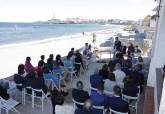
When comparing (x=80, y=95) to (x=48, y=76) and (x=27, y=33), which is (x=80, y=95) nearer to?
(x=48, y=76)

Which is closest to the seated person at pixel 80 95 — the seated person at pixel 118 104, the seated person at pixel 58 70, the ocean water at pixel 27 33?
the seated person at pixel 118 104

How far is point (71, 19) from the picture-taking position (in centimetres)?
13988

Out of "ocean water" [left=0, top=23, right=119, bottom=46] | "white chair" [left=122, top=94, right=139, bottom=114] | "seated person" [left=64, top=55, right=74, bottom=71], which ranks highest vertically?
"seated person" [left=64, top=55, right=74, bottom=71]

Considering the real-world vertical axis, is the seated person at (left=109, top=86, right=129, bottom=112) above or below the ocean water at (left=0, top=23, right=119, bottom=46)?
above

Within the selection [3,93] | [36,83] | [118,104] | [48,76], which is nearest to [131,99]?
[118,104]

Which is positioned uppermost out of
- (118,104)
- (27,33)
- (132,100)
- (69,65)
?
(118,104)

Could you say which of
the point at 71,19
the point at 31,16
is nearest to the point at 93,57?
the point at 31,16

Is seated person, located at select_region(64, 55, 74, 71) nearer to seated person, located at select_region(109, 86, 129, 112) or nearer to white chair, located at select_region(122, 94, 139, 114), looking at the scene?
white chair, located at select_region(122, 94, 139, 114)

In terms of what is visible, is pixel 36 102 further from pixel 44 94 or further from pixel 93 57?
→ pixel 93 57

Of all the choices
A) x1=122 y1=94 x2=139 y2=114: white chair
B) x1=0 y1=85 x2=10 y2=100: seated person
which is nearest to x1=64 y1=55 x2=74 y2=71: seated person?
x1=122 y1=94 x2=139 y2=114: white chair

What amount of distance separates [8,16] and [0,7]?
11.7 metres

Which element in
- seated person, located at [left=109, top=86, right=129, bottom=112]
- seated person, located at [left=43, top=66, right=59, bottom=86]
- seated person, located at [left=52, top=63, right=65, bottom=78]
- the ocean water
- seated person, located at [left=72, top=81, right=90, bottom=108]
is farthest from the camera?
the ocean water

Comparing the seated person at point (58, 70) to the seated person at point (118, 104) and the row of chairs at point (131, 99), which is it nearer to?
the row of chairs at point (131, 99)

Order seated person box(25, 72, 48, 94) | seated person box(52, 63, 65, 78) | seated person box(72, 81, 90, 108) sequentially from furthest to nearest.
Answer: seated person box(52, 63, 65, 78) → seated person box(25, 72, 48, 94) → seated person box(72, 81, 90, 108)
